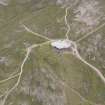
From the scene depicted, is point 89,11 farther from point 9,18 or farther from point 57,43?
point 9,18

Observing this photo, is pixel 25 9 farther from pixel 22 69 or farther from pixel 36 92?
pixel 36 92

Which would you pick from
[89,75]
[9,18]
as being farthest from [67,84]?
[9,18]

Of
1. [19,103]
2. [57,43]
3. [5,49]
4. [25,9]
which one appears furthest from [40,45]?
[25,9]

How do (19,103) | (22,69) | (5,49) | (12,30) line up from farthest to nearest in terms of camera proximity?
(12,30) → (5,49) → (22,69) → (19,103)

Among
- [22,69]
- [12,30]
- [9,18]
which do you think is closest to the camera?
[22,69]

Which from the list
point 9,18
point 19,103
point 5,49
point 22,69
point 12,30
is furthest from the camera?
point 9,18

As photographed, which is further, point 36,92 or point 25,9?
point 25,9
